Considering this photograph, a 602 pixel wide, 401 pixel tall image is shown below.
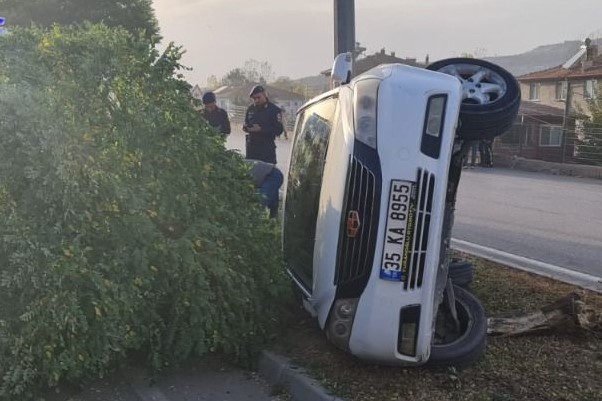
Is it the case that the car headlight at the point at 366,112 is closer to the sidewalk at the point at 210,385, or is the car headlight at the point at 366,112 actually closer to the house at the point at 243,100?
the sidewalk at the point at 210,385

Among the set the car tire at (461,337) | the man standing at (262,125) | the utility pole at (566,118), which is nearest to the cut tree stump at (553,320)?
the car tire at (461,337)

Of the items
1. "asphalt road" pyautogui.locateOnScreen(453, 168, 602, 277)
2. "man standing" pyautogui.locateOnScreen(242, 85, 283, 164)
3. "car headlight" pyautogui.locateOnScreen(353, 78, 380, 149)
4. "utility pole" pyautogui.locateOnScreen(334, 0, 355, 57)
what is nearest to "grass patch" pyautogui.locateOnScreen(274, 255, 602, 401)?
"car headlight" pyautogui.locateOnScreen(353, 78, 380, 149)

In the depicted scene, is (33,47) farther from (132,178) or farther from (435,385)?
(435,385)

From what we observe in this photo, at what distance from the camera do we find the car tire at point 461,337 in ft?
12.5

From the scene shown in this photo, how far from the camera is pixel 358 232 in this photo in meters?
3.61

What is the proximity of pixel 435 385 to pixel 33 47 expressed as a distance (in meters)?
3.05

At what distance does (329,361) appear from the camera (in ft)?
Result: 13.3

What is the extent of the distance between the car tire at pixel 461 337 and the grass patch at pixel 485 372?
70 mm

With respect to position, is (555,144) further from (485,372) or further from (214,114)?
(485,372)

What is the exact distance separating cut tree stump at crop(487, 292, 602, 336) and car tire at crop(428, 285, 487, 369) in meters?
0.32

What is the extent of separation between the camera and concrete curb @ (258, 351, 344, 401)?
12.2 feet

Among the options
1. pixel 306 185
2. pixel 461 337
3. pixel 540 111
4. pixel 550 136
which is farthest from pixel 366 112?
pixel 540 111

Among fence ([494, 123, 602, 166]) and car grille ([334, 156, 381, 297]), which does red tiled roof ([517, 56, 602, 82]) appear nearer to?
fence ([494, 123, 602, 166])

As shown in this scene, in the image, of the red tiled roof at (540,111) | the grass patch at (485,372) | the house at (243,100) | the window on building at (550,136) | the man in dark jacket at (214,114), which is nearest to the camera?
the grass patch at (485,372)
